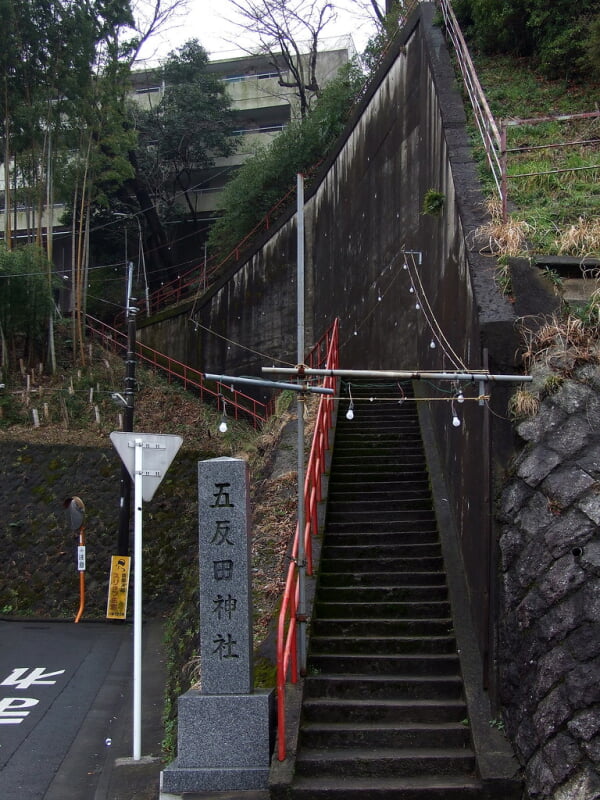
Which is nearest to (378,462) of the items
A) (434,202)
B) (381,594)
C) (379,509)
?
(379,509)

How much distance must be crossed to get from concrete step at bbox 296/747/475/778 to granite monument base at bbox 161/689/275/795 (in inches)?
14.8

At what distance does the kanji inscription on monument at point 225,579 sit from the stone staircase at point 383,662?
2.95 feet

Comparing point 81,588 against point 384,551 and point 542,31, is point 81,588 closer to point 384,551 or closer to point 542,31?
point 384,551

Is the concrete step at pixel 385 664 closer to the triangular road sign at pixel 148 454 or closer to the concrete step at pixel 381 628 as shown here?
the concrete step at pixel 381 628

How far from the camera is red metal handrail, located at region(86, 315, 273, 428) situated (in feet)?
76.9

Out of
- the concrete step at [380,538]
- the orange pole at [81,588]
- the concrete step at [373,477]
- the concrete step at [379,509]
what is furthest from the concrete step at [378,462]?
the orange pole at [81,588]

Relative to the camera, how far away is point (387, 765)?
6.80 m

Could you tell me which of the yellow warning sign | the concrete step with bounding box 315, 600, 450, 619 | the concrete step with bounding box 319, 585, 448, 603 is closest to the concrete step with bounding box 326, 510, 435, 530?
the concrete step with bounding box 319, 585, 448, 603

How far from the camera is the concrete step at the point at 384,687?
24.9 feet

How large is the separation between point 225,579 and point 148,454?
1880 mm

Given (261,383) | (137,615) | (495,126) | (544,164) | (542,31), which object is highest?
(542,31)

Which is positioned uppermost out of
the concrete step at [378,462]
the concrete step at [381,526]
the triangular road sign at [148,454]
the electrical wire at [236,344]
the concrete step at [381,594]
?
the electrical wire at [236,344]

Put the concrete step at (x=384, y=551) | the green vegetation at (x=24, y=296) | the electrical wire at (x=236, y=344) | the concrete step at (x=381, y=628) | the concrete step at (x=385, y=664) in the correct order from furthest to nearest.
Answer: the green vegetation at (x=24, y=296) → the electrical wire at (x=236, y=344) → the concrete step at (x=384, y=551) → the concrete step at (x=381, y=628) → the concrete step at (x=385, y=664)

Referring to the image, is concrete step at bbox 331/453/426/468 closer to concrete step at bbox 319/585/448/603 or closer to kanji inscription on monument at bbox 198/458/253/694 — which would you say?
concrete step at bbox 319/585/448/603
